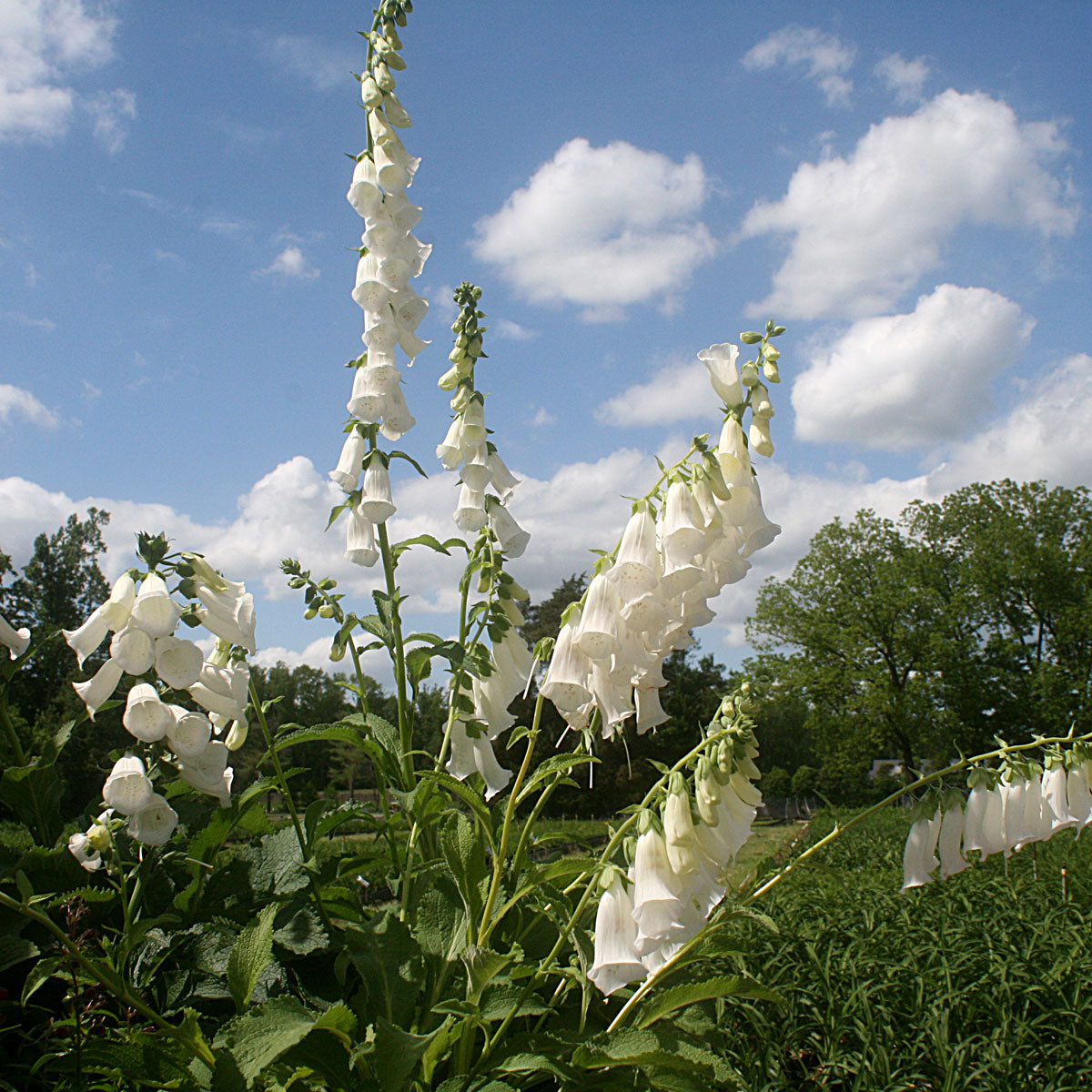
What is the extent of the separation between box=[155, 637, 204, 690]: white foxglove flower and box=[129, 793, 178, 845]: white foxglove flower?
0.25 meters

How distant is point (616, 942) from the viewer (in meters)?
1.49

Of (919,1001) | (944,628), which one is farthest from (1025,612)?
(919,1001)

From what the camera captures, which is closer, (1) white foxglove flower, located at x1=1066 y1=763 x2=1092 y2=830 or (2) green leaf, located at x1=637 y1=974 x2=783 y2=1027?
(2) green leaf, located at x1=637 y1=974 x2=783 y2=1027

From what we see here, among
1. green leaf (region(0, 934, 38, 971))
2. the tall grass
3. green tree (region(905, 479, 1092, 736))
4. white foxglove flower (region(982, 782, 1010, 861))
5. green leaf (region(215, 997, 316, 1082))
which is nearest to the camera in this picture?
green leaf (region(215, 997, 316, 1082))

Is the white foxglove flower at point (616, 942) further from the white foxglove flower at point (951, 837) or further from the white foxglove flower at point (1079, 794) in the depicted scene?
the white foxglove flower at point (1079, 794)

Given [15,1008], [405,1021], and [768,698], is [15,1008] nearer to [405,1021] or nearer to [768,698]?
[405,1021]

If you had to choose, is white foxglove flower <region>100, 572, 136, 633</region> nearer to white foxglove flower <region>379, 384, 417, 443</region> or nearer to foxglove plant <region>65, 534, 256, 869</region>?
foxglove plant <region>65, 534, 256, 869</region>

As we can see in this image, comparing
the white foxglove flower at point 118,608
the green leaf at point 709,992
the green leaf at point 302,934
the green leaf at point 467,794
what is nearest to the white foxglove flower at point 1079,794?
the green leaf at point 709,992

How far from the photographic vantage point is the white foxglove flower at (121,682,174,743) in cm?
161

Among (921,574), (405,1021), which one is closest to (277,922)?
(405,1021)

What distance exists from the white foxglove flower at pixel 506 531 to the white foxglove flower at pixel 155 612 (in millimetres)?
863

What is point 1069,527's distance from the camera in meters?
28.5

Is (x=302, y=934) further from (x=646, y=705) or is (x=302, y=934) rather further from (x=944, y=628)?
(x=944, y=628)

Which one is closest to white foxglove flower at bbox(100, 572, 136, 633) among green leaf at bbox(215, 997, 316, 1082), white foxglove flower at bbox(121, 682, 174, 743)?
white foxglove flower at bbox(121, 682, 174, 743)
